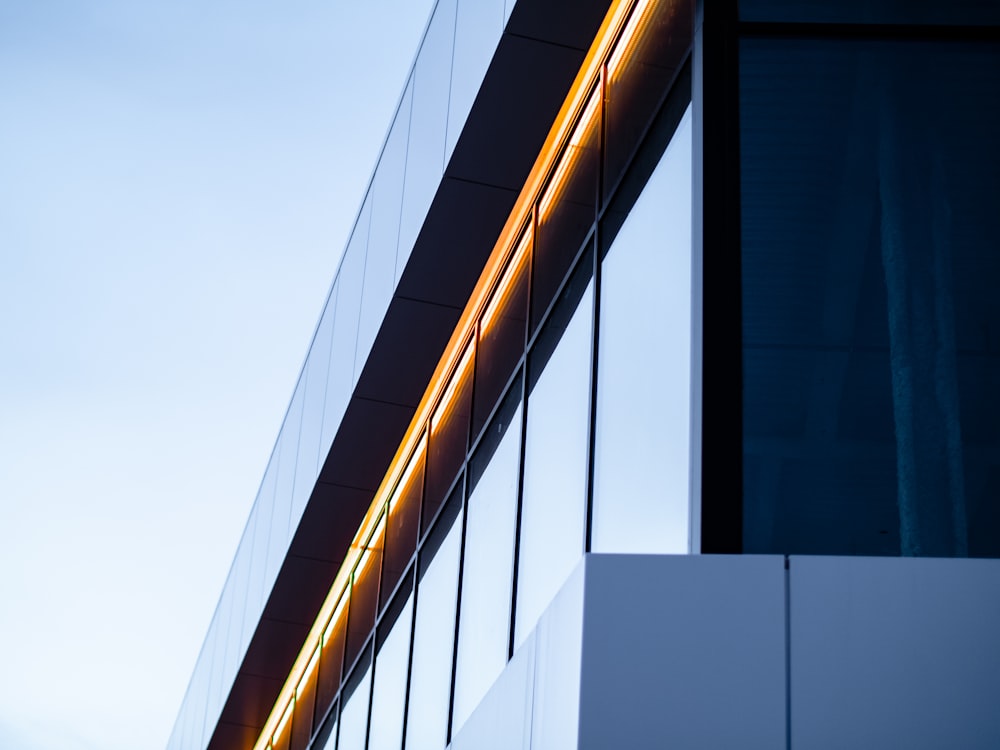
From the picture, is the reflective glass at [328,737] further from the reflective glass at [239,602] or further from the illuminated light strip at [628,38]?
the illuminated light strip at [628,38]

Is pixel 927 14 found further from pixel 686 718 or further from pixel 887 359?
pixel 686 718

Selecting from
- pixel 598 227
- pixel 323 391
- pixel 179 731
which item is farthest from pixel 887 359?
pixel 179 731

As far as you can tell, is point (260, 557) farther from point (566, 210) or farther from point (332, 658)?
point (566, 210)

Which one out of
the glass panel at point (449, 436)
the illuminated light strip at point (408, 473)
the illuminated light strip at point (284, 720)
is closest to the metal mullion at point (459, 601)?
the glass panel at point (449, 436)

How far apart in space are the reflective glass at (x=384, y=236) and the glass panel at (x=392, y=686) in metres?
2.73

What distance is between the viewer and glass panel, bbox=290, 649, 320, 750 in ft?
60.1

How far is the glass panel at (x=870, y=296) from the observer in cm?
581

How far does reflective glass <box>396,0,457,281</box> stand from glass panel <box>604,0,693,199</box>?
156 cm

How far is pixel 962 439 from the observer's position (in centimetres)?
592

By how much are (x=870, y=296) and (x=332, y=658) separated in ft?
39.4

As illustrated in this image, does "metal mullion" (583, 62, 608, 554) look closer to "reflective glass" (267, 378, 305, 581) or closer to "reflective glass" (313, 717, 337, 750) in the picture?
"reflective glass" (267, 378, 305, 581)

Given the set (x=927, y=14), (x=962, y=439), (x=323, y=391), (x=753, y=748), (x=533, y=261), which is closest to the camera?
(x=753, y=748)

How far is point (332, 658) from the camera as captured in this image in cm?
1698

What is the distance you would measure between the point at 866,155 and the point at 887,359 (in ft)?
3.58
